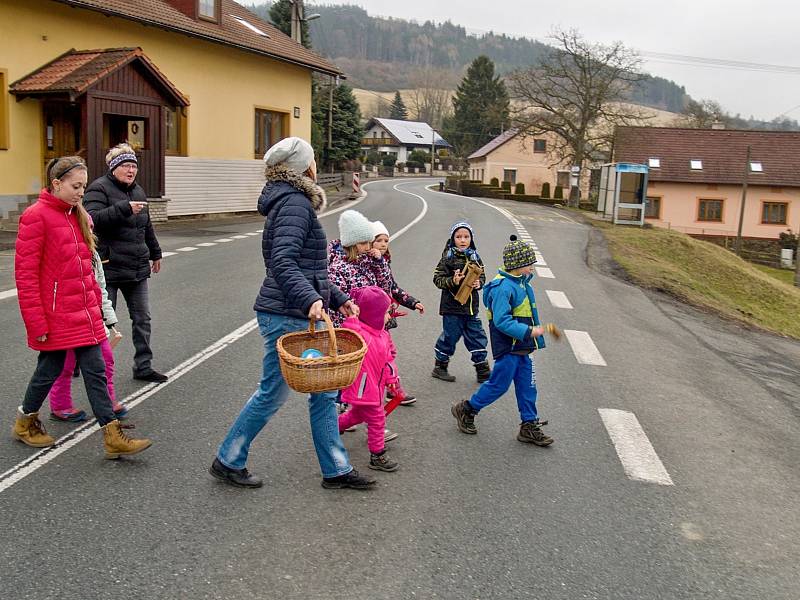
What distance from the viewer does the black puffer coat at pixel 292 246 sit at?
4.23 metres

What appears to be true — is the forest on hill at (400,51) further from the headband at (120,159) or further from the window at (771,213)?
the headband at (120,159)

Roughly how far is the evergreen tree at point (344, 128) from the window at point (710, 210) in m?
23.3

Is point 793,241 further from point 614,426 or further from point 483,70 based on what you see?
point 483,70

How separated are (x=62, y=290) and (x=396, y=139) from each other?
401 ft

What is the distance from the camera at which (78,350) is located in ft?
16.3

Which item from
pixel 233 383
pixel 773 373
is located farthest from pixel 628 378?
pixel 233 383

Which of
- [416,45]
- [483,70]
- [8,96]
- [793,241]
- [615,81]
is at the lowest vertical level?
[793,241]

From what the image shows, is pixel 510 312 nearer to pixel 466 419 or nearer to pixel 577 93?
pixel 466 419

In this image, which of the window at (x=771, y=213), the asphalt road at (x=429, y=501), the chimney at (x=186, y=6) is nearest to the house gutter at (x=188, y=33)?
the chimney at (x=186, y=6)

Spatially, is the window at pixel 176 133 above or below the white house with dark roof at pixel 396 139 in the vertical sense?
below

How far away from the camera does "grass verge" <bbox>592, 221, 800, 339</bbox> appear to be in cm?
1595

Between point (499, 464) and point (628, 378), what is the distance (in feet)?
10.3

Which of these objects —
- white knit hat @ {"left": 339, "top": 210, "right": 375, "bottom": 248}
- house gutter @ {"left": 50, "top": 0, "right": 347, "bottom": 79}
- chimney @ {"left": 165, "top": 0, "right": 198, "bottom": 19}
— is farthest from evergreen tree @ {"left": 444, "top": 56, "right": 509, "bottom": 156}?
white knit hat @ {"left": 339, "top": 210, "right": 375, "bottom": 248}

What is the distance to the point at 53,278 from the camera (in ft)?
15.9
